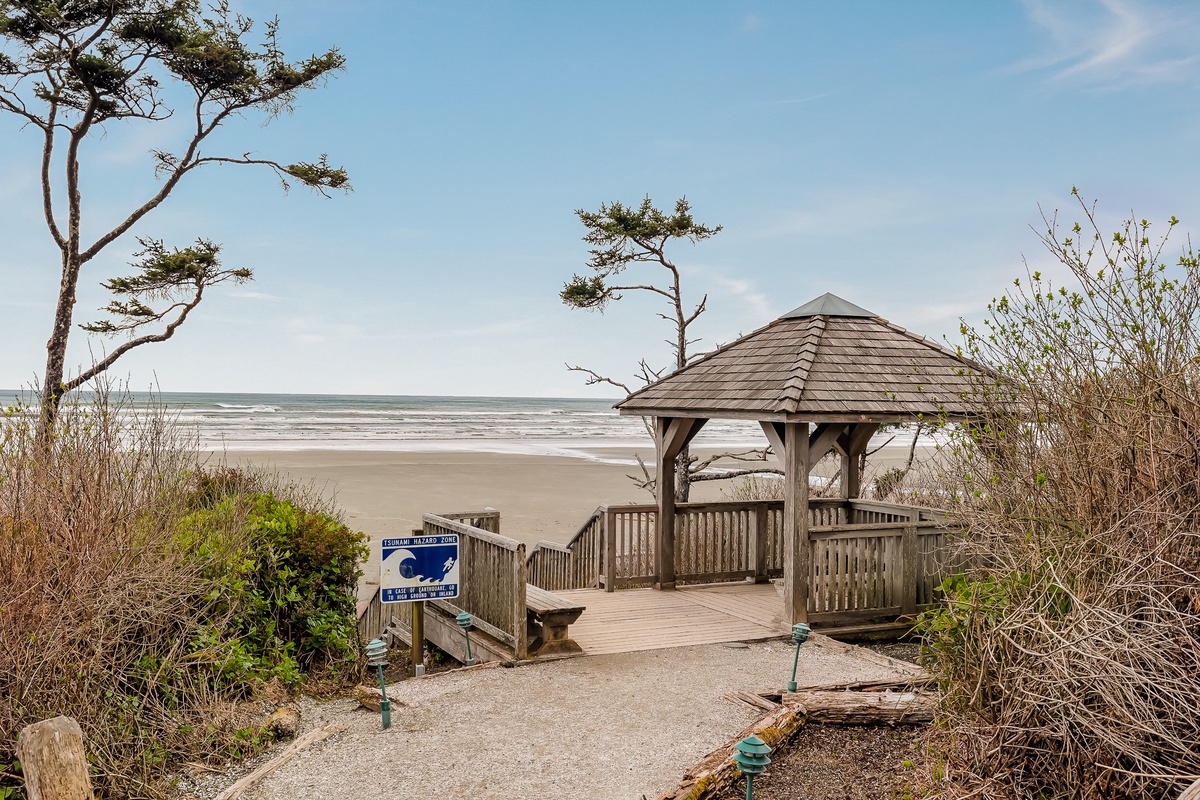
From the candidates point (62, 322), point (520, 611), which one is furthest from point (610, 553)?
point (62, 322)

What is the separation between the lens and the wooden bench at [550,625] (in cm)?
714

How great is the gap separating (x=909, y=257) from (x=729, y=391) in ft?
37.0

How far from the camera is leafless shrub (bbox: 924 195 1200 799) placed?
3170mm

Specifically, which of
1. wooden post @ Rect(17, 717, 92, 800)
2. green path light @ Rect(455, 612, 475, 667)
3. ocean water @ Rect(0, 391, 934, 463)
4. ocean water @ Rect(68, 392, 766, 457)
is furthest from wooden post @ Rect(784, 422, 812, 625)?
ocean water @ Rect(0, 391, 934, 463)

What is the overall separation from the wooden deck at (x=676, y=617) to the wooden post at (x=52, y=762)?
408cm

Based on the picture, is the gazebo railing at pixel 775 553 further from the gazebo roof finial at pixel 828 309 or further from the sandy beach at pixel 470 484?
the sandy beach at pixel 470 484

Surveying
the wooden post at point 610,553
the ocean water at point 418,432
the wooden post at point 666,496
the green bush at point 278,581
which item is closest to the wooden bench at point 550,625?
the green bush at point 278,581

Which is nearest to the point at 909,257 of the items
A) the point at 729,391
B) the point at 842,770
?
the point at 729,391

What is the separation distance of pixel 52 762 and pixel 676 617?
5.85 metres

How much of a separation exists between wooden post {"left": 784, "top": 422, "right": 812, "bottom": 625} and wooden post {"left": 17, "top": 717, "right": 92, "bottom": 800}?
6.02 metres

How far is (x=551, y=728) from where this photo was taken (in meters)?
5.55

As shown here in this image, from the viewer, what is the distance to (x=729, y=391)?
9070 millimetres

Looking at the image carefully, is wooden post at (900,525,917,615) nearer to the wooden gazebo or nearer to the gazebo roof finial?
the wooden gazebo

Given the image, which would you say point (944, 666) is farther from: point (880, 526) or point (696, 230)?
point (696, 230)
